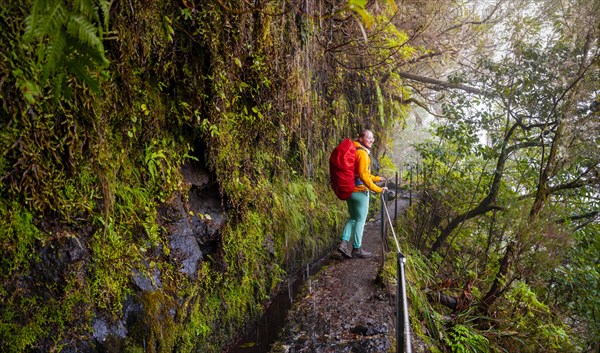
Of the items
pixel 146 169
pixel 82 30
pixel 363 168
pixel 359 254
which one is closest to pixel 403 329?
pixel 82 30

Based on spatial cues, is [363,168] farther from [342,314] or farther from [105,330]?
[105,330]

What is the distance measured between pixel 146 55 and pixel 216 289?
2.85 metres

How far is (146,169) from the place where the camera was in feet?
12.1

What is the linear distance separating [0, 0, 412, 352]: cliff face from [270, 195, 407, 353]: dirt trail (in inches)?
26.0

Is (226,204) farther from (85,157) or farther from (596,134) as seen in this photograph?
(596,134)

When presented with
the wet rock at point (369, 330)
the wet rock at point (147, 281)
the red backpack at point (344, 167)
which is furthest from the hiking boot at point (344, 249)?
the wet rock at point (147, 281)

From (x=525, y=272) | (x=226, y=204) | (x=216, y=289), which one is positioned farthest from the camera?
(x=525, y=272)

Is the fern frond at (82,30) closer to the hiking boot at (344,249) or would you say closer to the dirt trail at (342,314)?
the dirt trail at (342,314)

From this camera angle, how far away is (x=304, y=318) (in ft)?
16.3

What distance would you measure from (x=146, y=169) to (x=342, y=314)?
3.25m

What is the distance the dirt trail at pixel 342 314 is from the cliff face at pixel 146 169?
0.66 metres

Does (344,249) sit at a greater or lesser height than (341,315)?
greater

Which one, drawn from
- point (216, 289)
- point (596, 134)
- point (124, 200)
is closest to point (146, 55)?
point (124, 200)

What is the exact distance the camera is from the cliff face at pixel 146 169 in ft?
8.24
